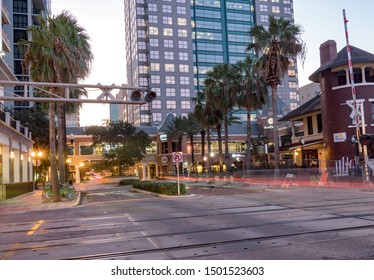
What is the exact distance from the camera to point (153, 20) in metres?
Result: 120

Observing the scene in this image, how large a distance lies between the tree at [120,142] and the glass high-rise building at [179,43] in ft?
161

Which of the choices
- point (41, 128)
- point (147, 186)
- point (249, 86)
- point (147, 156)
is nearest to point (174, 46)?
point (147, 156)

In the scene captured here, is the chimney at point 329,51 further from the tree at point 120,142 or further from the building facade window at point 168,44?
the building facade window at point 168,44

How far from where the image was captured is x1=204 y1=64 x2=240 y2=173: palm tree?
41338 millimetres

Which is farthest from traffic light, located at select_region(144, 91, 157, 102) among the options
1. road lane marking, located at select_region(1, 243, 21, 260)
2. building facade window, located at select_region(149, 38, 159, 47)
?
building facade window, located at select_region(149, 38, 159, 47)

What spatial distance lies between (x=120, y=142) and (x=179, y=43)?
6329 centimetres

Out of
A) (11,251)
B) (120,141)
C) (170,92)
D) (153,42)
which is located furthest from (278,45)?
(153,42)

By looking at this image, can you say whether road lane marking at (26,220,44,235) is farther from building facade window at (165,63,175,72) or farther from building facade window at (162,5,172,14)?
building facade window at (162,5,172,14)

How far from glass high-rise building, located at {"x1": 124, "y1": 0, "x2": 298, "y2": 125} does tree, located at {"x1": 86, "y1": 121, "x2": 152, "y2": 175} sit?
161 ft

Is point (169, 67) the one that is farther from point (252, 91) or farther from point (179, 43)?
point (252, 91)

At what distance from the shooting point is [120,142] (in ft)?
217

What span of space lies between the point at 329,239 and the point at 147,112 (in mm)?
113087

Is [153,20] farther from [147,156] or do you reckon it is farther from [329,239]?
[329,239]

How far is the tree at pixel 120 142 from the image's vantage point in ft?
213
